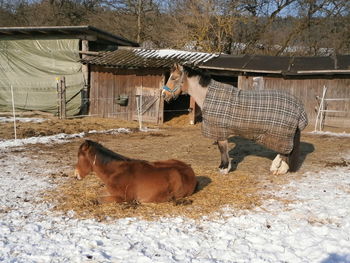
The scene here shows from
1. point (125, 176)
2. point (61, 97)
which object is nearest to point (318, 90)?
point (61, 97)

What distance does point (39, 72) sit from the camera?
54.2 ft

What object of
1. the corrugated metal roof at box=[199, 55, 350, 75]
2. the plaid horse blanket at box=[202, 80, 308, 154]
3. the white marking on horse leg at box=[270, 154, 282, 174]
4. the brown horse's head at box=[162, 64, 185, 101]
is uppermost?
the corrugated metal roof at box=[199, 55, 350, 75]

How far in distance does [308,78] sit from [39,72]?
12.0m

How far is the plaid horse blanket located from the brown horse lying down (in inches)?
66.5

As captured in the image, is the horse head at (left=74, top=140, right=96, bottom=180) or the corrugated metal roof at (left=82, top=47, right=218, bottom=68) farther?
the corrugated metal roof at (left=82, top=47, right=218, bottom=68)

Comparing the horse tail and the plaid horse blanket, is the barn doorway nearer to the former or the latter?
the horse tail

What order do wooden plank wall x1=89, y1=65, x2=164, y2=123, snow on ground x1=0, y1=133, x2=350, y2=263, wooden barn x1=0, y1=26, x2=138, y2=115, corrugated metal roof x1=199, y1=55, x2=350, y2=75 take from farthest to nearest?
wooden barn x1=0, y1=26, x2=138, y2=115
wooden plank wall x1=89, y1=65, x2=164, y2=123
corrugated metal roof x1=199, y1=55, x2=350, y2=75
snow on ground x1=0, y1=133, x2=350, y2=263

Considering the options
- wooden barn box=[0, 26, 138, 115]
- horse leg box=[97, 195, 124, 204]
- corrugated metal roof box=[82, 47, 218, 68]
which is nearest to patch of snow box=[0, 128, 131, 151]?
corrugated metal roof box=[82, 47, 218, 68]

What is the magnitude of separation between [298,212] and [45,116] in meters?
13.8

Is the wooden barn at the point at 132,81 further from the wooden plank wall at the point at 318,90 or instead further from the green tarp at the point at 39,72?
the wooden plank wall at the point at 318,90

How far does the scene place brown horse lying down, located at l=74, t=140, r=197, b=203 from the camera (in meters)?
4.71

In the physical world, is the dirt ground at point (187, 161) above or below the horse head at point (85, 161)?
below

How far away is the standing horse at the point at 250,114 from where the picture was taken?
239 inches

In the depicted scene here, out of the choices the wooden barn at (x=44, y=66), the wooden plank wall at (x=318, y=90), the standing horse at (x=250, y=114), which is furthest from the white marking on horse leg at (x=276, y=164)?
the wooden barn at (x=44, y=66)
